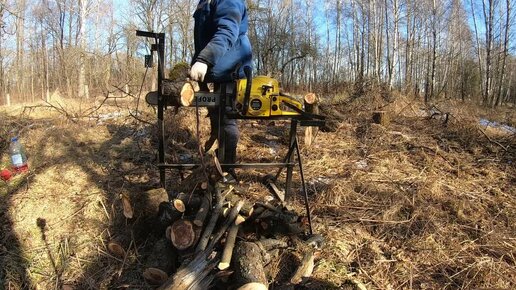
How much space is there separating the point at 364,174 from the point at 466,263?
1677 millimetres

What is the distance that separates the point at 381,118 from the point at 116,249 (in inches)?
201

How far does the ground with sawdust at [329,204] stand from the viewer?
2.84m

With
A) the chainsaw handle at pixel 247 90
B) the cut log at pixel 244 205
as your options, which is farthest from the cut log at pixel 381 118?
the cut log at pixel 244 205

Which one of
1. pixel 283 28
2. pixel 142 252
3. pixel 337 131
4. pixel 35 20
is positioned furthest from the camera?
pixel 35 20

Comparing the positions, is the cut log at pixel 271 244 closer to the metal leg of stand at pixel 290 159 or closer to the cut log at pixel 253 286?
the cut log at pixel 253 286

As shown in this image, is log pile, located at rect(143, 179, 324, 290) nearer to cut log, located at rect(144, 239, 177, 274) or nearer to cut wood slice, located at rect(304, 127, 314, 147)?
cut log, located at rect(144, 239, 177, 274)

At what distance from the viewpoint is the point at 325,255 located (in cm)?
292

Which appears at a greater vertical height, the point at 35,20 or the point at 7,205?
the point at 35,20

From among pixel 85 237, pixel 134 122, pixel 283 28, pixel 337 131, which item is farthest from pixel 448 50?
pixel 85 237

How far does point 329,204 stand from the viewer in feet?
11.9

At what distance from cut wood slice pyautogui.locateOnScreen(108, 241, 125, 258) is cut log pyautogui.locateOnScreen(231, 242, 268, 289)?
1.00m

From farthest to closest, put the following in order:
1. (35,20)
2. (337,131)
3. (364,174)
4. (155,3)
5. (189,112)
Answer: (35,20) < (155,3) < (337,131) < (189,112) < (364,174)

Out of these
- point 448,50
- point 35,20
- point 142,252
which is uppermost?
point 35,20

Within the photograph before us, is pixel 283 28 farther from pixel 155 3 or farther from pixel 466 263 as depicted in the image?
pixel 466 263
